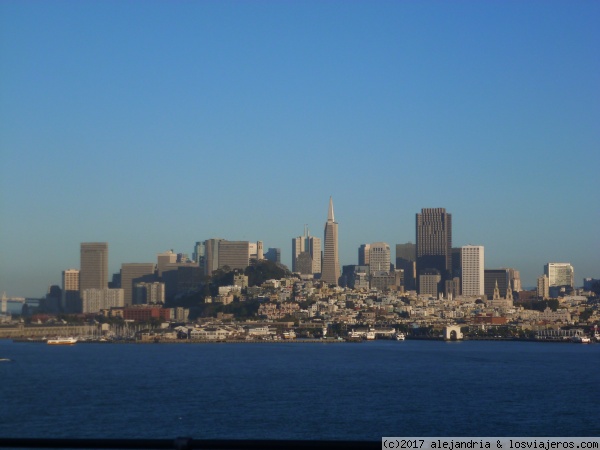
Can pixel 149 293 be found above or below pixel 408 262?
below

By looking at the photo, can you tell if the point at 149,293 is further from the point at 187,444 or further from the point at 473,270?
the point at 187,444

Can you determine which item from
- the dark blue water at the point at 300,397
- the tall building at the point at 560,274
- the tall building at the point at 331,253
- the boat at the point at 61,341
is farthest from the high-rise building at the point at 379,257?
the dark blue water at the point at 300,397

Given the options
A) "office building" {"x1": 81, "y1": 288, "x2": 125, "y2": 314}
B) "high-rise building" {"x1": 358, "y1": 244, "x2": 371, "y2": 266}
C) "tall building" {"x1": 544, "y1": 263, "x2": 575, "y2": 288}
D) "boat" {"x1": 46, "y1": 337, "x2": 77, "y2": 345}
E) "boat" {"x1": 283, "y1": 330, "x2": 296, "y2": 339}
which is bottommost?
"boat" {"x1": 46, "y1": 337, "x2": 77, "y2": 345}

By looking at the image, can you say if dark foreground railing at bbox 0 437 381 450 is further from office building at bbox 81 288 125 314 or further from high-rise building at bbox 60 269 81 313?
office building at bbox 81 288 125 314

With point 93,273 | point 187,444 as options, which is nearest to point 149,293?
point 93,273

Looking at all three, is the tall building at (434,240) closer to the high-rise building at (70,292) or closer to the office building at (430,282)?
the office building at (430,282)

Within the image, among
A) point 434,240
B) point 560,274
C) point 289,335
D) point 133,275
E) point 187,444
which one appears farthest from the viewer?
point 560,274

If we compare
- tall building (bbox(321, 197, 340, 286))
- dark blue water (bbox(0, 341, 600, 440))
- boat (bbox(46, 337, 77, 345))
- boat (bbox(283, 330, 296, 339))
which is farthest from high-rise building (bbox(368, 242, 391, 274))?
dark blue water (bbox(0, 341, 600, 440))
